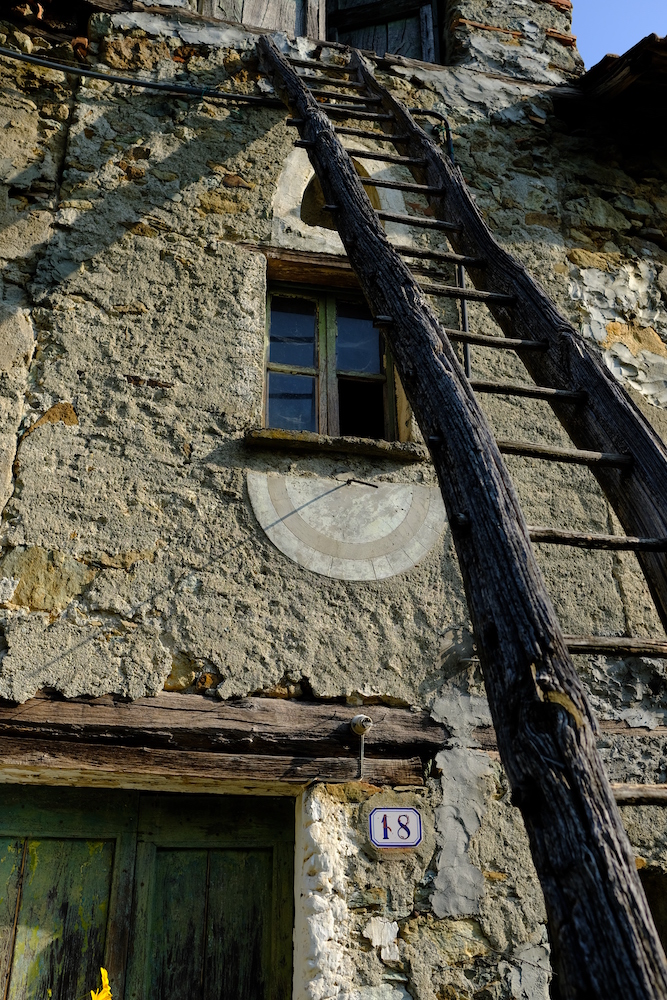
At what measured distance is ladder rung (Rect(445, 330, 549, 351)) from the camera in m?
2.40

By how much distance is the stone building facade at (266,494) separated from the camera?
280cm

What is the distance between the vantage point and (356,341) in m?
4.06

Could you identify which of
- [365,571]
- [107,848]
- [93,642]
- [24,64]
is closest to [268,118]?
[24,64]

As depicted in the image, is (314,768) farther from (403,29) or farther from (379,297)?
(403,29)

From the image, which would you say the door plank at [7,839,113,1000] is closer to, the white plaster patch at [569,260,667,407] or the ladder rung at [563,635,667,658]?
the ladder rung at [563,635,667,658]

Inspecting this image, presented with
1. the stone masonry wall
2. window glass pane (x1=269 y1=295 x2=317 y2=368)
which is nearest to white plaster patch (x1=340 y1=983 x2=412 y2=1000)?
window glass pane (x1=269 y1=295 x2=317 y2=368)

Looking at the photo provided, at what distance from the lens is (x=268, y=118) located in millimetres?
4281

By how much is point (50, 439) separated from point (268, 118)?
221cm

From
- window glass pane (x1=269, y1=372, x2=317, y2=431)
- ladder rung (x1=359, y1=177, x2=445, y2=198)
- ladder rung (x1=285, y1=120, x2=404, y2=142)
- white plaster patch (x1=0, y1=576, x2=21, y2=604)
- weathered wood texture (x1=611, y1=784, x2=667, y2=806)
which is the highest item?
ladder rung (x1=285, y1=120, x2=404, y2=142)

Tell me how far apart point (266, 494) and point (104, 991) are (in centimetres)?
182

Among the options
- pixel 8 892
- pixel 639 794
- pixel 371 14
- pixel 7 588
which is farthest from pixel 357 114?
pixel 8 892

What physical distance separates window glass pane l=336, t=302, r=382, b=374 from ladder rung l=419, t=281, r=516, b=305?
4.19 feet

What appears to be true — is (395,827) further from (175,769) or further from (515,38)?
(515,38)

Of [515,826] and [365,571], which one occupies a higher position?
[365,571]
